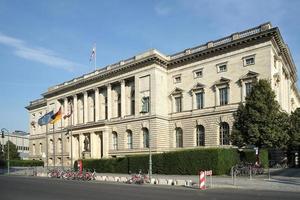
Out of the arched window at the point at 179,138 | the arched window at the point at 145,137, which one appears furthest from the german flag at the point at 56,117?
the arched window at the point at 179,138

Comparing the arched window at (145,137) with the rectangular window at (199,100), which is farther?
the arched window at (145,137)

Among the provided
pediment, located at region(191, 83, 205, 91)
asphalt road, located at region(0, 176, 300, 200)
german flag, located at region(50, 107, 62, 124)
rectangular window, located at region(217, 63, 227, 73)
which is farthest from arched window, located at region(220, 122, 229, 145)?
asphalt road, located at region(0, 176, 300, 200)

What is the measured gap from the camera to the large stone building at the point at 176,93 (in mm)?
49156

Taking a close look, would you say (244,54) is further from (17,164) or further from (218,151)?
(17,164)

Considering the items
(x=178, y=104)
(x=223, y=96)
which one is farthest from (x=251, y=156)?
(x=178, y=104)

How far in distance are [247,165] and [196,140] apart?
18.1 m

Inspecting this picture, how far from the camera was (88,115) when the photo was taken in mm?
72562

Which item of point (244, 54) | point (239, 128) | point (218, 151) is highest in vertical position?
point (244, 54)

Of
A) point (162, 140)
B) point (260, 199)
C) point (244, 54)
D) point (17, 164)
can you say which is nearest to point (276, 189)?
point (260, 199)

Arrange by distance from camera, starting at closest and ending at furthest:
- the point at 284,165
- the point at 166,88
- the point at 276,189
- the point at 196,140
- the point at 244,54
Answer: the point at 276,189 < the point at 284,165 < the point at 244,54 < the point at 196,140 < the point at 166,88

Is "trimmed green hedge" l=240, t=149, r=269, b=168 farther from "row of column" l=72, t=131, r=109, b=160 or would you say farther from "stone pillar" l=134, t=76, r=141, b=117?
"row of column" l=72, t=131, r=109, b=160

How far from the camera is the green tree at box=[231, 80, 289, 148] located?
36719mm

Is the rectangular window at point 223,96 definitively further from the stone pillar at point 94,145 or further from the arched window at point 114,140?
the stone pillar at point 94,145

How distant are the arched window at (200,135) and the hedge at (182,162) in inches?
426
